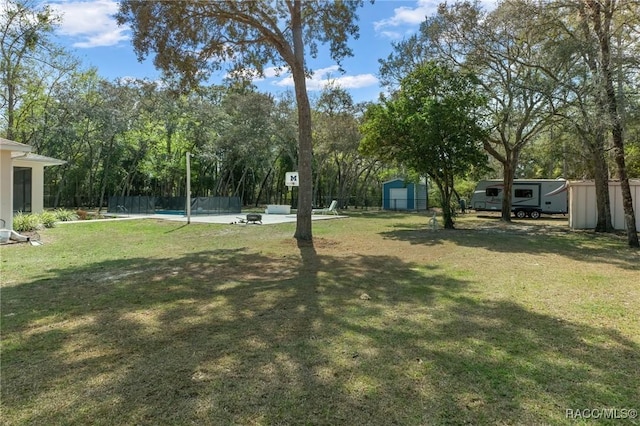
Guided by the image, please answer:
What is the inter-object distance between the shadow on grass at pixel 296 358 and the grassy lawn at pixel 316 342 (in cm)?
2

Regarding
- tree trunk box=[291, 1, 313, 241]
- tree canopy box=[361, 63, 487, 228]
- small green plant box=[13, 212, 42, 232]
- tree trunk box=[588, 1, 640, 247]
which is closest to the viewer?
tree trunk box=[588, 1, 640, 247]

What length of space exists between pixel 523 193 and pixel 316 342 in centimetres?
2529

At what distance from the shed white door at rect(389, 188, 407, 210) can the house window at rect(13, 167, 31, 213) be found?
81.3ft

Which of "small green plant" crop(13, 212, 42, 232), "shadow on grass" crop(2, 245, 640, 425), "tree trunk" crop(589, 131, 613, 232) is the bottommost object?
"shadow on grass" crop(2, 245, 640, 425)

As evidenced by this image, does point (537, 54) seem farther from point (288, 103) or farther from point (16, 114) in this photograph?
point (16, 114)

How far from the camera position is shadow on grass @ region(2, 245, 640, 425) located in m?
2.51

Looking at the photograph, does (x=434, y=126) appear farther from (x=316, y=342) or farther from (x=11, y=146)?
(x=11, y=146)

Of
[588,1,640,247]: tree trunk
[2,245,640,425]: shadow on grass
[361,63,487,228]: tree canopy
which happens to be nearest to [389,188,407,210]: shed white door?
[361,63,487,228]: tree canopy

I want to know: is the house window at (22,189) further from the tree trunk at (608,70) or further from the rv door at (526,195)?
the rv door at (526,195)

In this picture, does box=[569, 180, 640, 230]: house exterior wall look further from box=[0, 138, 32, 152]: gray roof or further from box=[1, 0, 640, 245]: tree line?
box=[0, 138, 32, 152]: gray roof

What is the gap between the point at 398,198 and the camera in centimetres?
3331

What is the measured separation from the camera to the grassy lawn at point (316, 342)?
8.35 feet

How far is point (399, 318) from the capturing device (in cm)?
441

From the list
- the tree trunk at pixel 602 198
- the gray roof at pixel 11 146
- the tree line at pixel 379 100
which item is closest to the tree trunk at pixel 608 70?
the tree line at pixel 379 100
